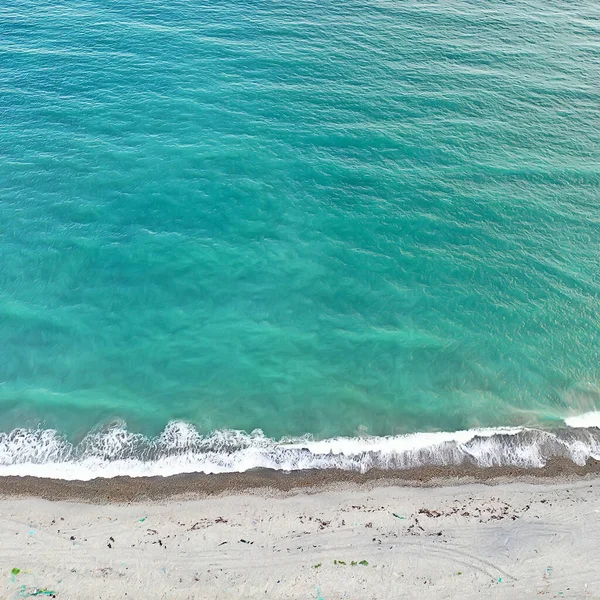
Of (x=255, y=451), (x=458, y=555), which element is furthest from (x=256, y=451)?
(x=458, y=555)

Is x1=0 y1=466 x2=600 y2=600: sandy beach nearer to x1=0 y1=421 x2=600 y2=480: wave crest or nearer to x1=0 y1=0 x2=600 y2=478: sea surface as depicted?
x1=0 y1=421 x2=600 y2=480: wave crest

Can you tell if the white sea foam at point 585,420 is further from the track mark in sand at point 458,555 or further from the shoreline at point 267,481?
the track mark in sand at point 458,555

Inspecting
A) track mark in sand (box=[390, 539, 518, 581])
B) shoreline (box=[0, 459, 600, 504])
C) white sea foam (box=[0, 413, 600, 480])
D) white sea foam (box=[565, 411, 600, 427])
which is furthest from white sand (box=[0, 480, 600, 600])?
white sea foam (box=[565, 411, 600, 427])

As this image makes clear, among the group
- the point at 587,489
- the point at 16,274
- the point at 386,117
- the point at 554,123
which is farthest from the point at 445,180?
the point at 16,274

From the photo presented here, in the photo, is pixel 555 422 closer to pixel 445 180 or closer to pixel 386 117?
pixel 445 180

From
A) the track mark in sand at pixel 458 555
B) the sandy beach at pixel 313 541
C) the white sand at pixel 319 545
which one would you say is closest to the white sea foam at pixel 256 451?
the sandy beach at pixel 313 541

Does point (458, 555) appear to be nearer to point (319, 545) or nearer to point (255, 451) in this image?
point (319, 545)
